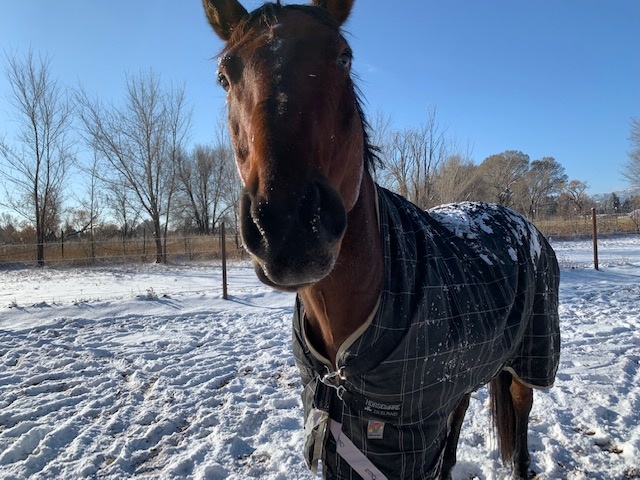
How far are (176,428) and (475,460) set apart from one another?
2.42 m

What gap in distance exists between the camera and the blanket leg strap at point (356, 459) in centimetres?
154

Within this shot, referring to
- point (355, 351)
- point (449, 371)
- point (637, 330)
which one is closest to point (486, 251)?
point (449, 371)

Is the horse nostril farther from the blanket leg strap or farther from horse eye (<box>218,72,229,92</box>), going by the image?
the blanket leg strap

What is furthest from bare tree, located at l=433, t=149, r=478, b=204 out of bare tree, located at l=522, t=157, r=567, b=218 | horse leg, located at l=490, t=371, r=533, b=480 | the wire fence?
bare tree, located at l=522, t=157, r=567, b=218

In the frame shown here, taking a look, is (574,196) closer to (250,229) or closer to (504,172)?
(504,172)

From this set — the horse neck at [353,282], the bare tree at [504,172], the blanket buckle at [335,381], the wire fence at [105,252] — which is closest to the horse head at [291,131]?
the horse neck at [353,282]

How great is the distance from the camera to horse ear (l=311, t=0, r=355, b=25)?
1.61 metres

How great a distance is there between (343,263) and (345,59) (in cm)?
79

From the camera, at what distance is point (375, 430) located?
4.94ft

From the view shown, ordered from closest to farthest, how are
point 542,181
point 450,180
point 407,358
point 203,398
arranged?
point 407,358 < point 203,398 < point 450,180 < point 542,181

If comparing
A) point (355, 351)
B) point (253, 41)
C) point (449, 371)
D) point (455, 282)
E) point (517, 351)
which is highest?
point (253, 41)

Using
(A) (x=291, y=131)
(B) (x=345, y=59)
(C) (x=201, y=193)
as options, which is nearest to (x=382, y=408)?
(A) (x=291, y=131)

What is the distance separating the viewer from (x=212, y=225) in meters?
32.8

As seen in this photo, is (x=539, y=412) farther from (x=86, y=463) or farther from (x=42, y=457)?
(x=42, y=457)
